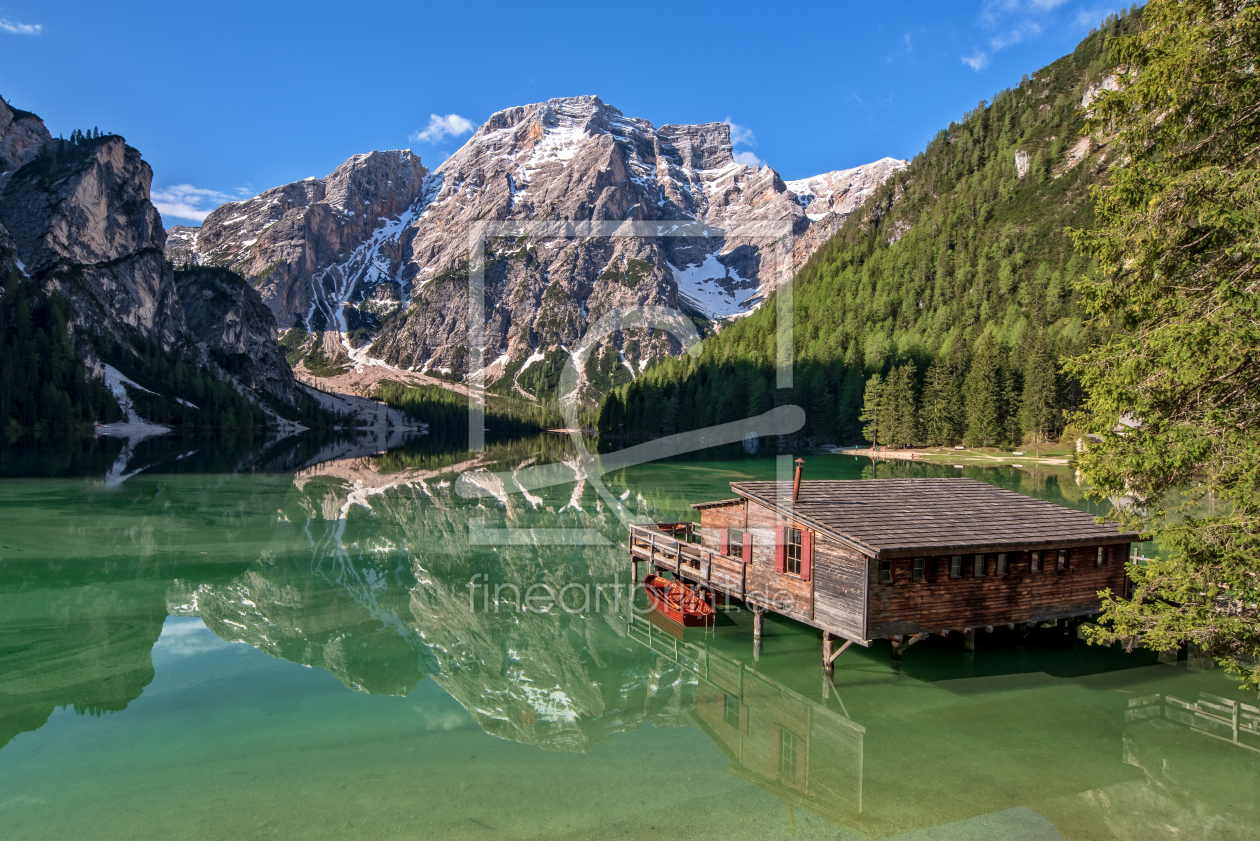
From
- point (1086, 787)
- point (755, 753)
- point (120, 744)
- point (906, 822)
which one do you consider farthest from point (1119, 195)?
→ point (120, 744)

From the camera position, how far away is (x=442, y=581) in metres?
32.0

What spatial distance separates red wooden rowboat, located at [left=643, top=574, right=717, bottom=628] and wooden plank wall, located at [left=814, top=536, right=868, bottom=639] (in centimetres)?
610

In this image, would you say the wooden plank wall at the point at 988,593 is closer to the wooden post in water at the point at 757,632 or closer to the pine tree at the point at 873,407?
the wooden post in water at the point at 757,632

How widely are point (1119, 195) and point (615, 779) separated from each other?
16.3 metres

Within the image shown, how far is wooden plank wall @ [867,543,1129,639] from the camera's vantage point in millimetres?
18663

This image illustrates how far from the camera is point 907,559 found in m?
18.7

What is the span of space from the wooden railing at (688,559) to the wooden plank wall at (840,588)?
3.63 m

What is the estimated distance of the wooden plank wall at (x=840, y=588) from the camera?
18.4m

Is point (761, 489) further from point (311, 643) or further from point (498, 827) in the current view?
point (311, 643)

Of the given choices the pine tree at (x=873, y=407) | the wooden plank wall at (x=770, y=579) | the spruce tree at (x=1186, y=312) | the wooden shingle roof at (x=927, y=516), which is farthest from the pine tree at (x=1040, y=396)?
the spruce tree at (x=1186, y=312)

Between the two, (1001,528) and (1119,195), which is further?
(1001,528)

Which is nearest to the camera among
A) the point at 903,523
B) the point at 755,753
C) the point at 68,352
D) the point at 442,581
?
the point at 755,753

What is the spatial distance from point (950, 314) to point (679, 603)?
135 m

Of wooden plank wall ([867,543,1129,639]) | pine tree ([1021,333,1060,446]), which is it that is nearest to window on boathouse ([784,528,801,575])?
wooden plank wall ([867,543,1129,639])
